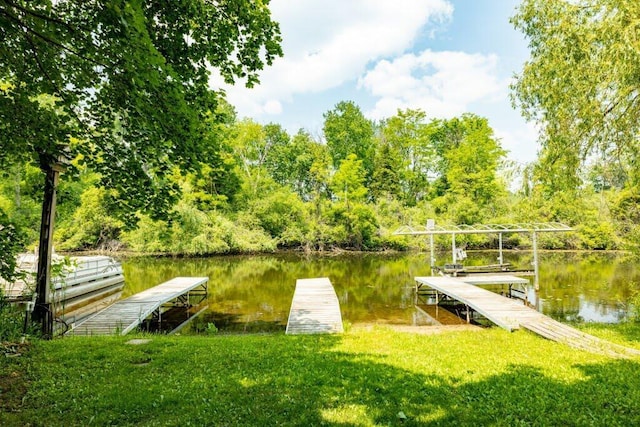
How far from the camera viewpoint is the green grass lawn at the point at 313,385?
13.5 feet

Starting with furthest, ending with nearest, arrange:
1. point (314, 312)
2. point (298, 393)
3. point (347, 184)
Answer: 1. point (347, 184)
2. point (314, 312)
3. point (298, 393)

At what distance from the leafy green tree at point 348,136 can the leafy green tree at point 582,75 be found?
40.5 meters

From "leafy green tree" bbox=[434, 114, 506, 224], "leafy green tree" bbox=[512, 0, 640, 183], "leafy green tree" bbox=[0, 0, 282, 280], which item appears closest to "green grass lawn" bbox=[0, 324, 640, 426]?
"leafy green tree" bbox=[0, 0, 282, 280]

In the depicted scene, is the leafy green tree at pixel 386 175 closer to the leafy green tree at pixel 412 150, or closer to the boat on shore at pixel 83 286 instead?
the leafy green tree at pixel 412 150

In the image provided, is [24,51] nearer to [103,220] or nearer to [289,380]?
[289,380]

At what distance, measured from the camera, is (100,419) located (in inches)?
159

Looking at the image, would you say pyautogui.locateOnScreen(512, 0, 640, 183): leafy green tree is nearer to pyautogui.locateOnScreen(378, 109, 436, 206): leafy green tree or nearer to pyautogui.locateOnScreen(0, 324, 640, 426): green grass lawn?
pyautogui.locateOnScreen(0, 324, 640, 426): green grass lawn

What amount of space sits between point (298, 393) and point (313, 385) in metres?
0.35

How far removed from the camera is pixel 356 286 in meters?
19.8

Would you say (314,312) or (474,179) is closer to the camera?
(314,312)

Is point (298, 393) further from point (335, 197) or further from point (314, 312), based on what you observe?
point (335, 197)

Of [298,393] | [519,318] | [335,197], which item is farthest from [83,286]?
[335,197]

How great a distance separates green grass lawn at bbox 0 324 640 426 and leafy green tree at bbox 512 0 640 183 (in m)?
5.08

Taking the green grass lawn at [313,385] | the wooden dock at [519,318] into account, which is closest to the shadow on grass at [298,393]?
the green grass lawn at [313,385]
